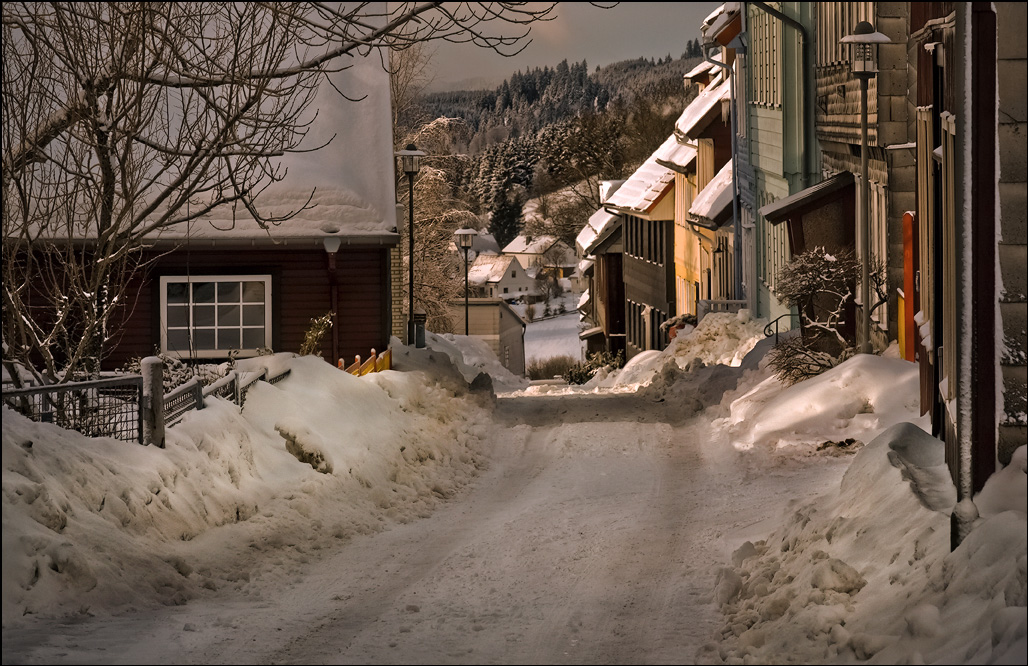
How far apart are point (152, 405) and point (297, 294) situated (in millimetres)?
9974

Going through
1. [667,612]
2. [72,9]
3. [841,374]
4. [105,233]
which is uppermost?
[72,9]

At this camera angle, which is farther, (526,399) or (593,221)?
(593,221)

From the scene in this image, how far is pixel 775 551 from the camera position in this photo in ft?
29.5

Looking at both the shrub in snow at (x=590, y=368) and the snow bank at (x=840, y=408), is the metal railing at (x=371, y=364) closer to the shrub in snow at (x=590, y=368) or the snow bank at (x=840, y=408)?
the snow bank at (x=840, y=408)

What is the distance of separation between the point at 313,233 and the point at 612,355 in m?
27.4

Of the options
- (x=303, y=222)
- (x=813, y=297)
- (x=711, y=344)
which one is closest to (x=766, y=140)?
(x=711, y=344)

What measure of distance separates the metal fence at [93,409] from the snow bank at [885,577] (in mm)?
4909

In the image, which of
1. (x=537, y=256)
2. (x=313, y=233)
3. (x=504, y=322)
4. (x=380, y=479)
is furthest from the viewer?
Answer: (x=537, y=256)

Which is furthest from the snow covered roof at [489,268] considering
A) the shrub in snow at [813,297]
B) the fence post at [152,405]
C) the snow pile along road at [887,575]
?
the snow pile along road at [887,575]

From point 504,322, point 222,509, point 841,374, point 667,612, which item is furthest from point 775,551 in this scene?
point 504,322

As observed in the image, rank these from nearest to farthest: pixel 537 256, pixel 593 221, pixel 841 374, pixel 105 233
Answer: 1. pixel 105 233
2. pixel 841 374
3. pixel 593 221
4. pixel 537 256

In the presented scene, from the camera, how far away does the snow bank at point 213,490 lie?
25.4ft

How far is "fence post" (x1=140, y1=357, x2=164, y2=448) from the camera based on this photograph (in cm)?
1016

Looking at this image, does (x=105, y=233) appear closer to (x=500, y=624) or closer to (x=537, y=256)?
(x=500, y=624)
